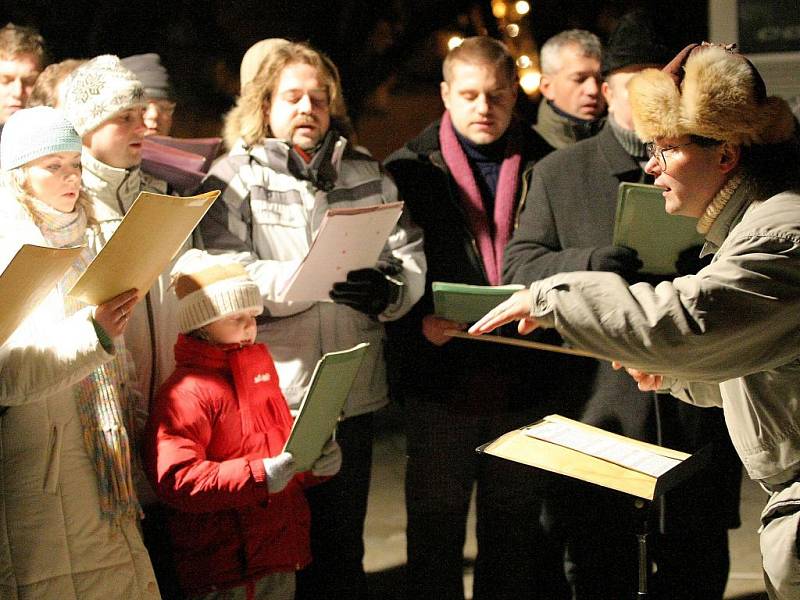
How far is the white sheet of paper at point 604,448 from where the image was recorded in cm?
231

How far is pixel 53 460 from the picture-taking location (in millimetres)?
2502

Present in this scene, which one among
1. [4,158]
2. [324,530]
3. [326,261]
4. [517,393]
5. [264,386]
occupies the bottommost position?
[324,530]

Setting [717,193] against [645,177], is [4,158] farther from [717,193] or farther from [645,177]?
[645,177]

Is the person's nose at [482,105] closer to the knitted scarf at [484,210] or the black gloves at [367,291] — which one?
the knitted scarf at [484,210]

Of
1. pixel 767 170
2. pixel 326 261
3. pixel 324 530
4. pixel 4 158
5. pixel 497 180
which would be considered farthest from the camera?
pixel 497 180

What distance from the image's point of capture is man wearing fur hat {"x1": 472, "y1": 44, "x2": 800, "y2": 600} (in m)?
1.96

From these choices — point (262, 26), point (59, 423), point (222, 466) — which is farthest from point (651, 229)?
point (262, 26)

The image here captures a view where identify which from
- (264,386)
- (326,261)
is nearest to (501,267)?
(326,261)

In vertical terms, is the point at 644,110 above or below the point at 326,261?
above

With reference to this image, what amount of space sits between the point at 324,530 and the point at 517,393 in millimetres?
746

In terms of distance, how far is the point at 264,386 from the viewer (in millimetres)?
2842

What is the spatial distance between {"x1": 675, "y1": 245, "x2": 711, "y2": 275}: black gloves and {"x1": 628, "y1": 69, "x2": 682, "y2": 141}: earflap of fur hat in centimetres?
102

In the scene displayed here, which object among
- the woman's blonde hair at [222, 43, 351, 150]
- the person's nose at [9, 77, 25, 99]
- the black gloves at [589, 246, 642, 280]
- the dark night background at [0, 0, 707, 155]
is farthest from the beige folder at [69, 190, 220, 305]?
the dark night background at [0, 0, 707, 155]

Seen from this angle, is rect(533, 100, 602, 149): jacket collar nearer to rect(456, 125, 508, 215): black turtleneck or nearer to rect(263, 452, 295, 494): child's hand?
rect(456, 125, 508, 215): black turtleneck
